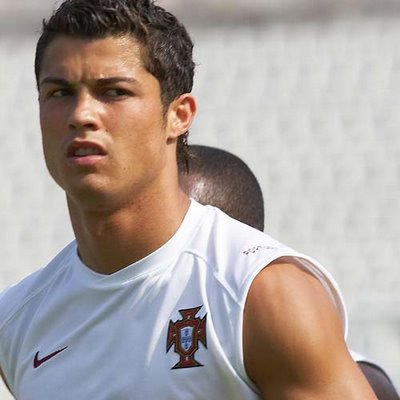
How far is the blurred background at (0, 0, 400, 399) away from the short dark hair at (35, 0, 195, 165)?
400 cm

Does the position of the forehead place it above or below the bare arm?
above

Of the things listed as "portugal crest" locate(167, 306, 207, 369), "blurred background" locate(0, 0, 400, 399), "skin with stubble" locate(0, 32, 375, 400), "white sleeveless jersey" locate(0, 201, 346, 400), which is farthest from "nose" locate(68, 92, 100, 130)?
"blurred background" locate(0, 0, 400, 399)

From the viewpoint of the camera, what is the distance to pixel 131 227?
12.3 feet

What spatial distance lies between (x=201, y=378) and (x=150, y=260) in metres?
0.44

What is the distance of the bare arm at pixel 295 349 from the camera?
3320 mm

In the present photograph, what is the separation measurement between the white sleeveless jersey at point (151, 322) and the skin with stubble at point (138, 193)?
1.9 inches

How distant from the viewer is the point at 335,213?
8.34 meters

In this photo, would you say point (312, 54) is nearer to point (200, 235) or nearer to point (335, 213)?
point (335, 213)

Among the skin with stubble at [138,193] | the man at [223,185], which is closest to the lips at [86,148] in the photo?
the skin with stubble at [138,193]

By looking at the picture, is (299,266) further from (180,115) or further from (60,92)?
(60,92)

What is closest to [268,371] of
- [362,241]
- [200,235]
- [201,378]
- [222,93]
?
[201,378]

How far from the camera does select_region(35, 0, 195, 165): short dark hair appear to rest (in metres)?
3.74

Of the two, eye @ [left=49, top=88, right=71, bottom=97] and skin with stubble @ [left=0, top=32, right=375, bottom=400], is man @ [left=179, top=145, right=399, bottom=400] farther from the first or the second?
eye @ [left=49, top=88, right=71, bottom=97]

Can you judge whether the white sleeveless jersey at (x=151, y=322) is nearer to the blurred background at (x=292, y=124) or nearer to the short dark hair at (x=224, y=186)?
the short dark hair at (x=224, y=186)
